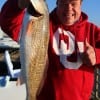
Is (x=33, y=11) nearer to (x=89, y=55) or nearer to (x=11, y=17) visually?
(x=11, y=17)

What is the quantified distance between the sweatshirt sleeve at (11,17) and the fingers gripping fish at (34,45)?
1.17 feet

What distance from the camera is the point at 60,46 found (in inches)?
155

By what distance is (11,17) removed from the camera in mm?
3465

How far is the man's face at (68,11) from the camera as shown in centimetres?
382

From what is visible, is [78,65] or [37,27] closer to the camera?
[37,27]

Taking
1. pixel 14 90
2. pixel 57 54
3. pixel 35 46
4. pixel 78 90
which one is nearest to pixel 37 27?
pixel 35 46

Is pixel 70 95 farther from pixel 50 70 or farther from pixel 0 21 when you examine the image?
pixel 0 21

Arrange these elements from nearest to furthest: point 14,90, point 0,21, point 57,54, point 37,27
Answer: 1. point 37,27
2. point 0,21
3. point 57,54
4. point 14,90

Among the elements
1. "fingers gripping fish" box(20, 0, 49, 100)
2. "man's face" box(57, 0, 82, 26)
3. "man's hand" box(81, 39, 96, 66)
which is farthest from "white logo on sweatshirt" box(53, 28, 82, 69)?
"fingers gripping fish" box(20, 0, 49, 100)

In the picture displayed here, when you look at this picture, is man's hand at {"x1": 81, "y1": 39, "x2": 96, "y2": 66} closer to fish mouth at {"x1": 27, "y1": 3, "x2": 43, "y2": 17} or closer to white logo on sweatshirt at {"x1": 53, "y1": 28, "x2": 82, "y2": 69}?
white logo on sweatshirt at {"x1": 53, "y1": 28, "x2": 82, "y2": 69}

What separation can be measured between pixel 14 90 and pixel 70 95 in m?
3.84

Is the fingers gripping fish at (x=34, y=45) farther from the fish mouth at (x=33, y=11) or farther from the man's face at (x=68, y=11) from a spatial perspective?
the man's face at (x=68, y=11)

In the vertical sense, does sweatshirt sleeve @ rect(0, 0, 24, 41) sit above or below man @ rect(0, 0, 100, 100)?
above

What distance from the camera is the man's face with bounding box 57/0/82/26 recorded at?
3816 millimetres
